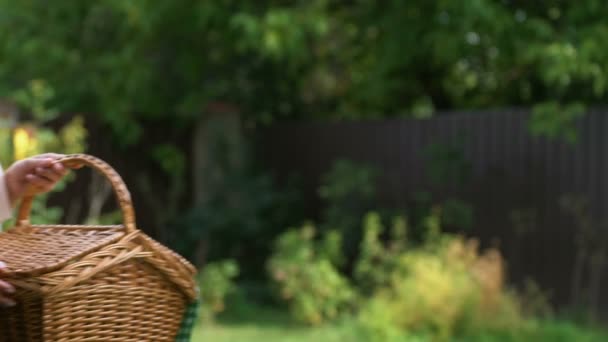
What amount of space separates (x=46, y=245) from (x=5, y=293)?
15 cm

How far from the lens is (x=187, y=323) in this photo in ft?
6.18

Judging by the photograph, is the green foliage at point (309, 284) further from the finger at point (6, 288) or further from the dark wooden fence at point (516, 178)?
the finger at point (6, 288)

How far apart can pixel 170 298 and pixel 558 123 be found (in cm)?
541

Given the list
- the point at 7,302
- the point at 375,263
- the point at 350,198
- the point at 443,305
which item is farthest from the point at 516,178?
the point at 7,302

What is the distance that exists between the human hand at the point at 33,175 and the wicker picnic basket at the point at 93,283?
4 centimetres

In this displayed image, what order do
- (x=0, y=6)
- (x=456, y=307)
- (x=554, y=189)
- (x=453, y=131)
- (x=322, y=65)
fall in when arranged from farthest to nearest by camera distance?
(x=322, y=65), (x=0, y=6), (x=453, y=131), (x=554, y=189), (x=456, y=307)

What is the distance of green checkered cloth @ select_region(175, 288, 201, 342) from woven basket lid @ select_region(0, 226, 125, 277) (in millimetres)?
242

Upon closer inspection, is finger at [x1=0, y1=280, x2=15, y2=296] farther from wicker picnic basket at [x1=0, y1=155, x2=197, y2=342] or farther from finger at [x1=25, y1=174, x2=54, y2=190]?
→ finger at [x1=25, y1=174, x2=54, y2=190]

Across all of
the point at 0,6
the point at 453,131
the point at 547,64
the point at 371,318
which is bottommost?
the point at 371,318

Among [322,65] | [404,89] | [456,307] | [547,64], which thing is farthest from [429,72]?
[456,307]

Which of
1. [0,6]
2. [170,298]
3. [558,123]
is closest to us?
[170,298]

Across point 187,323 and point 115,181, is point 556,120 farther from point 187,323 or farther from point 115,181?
point 115,181

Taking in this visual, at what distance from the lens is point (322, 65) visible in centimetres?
1023

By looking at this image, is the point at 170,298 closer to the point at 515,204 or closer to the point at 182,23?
the point at 515,204
